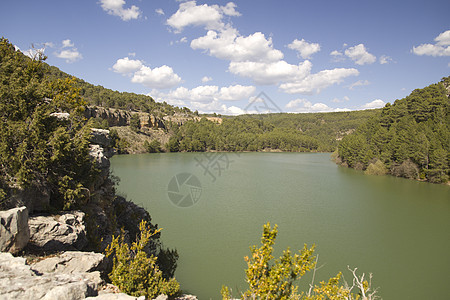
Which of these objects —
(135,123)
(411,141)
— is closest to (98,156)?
(411,141)

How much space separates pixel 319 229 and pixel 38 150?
547 inches

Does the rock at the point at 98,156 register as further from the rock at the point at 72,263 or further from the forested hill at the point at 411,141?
the forested hill at the point at 411,141

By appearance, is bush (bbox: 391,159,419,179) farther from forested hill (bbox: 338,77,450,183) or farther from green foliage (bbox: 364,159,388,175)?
green foliage (bbox: 364,159,388,175)

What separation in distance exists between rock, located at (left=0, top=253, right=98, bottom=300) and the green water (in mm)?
3491

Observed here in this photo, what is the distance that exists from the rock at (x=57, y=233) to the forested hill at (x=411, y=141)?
36872 millimetres

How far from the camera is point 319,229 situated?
15258 millimetres

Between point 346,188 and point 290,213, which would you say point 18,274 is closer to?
point 290,213

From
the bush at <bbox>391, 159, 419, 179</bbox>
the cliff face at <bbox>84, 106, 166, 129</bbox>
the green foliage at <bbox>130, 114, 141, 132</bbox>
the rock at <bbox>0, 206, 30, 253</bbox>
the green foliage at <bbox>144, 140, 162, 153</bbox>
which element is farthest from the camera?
the green foliage at <bbox>130, 114, 141, 132</bbox>

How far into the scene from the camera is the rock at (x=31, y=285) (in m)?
3.43

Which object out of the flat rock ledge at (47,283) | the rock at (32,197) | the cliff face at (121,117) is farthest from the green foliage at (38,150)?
the cliff face at (121,117)

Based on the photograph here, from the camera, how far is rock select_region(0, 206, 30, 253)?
15.9 feet

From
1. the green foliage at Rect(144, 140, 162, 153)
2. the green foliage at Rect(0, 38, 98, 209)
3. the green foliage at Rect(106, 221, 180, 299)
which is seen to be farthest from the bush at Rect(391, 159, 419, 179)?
the green foliage at Rect(144, 140, 162, 153)

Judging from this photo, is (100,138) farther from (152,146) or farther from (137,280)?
(152,146)

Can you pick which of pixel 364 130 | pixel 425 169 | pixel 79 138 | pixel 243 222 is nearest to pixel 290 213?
pixel 243 222
